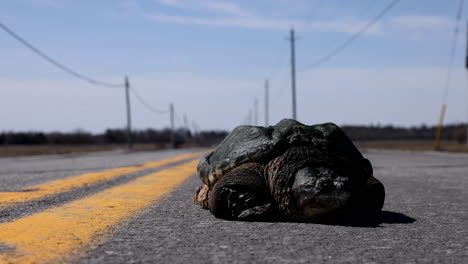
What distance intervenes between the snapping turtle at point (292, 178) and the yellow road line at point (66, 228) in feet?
2.80

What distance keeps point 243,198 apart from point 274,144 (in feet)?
1.63

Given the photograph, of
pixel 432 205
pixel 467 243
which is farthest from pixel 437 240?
pixel 432 205

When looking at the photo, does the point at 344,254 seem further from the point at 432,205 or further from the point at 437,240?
the point at 432,205

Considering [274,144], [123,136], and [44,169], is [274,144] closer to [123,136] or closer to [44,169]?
[44,169]

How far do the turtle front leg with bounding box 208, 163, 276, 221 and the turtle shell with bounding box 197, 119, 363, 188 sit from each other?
18 cm

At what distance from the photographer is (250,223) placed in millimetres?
3518

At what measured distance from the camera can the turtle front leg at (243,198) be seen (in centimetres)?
362

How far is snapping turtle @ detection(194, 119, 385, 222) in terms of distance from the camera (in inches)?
134

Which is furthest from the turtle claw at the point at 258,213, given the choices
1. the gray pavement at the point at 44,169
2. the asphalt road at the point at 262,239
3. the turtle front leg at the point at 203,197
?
the gray pavement at the point at 44,169

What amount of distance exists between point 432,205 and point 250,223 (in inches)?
88.8

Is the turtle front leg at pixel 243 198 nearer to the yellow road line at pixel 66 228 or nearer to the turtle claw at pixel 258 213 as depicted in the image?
the turtle claw at pixel 258 213

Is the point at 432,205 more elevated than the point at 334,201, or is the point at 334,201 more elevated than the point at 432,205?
the point at 334,201

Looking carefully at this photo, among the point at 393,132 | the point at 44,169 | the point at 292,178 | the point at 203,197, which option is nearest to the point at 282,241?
the point at 292,178

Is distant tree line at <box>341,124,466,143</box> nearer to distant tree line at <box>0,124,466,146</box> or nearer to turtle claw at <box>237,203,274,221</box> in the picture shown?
distant tree line at <box>0,124,466,146</box>
